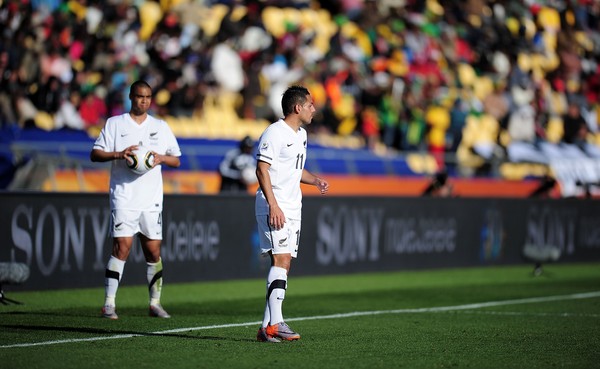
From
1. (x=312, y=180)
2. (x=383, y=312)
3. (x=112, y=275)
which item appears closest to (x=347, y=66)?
(x=383, y=312)

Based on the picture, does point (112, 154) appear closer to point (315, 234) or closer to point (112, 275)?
point (112, 275)

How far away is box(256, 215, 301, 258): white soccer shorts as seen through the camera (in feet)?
28.6

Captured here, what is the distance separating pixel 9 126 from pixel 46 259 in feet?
16.5

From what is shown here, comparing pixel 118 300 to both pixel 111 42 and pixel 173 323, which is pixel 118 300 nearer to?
pixel 173 323

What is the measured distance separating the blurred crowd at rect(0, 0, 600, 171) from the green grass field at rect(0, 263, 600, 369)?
6064 millimetres

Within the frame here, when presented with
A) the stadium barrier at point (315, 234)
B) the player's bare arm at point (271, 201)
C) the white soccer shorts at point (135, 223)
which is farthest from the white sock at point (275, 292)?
the stadium barrier at point (315, 234)

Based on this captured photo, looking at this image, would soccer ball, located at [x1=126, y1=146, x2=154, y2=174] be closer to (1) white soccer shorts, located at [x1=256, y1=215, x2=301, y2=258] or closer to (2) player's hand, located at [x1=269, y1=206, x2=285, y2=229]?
(1) white soccer shorts, located at [x1=256, y1=215, x2=301, y2=258]

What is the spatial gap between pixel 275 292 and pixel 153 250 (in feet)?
7.97

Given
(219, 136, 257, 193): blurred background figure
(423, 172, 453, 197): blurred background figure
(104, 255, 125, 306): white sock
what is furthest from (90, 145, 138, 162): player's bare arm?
(423, 172, 453, 197): blurred background figure

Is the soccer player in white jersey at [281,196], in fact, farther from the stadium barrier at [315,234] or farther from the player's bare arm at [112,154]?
the stadium barrier at [315,234]

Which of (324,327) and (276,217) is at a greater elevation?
(276,217)

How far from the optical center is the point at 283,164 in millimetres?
8781

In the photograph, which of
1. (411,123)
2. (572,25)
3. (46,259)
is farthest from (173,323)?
(572,25)

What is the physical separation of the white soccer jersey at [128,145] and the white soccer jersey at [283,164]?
6.49 feet
